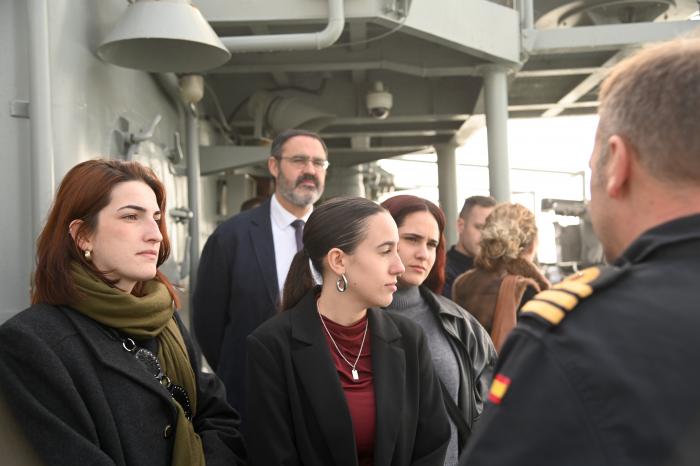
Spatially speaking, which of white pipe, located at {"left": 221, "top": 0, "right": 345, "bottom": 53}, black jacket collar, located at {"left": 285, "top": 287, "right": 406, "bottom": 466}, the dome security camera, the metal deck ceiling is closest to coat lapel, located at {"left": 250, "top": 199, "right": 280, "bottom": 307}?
black jacket collar, located at {"left": 285, "top": 287, "right": 406, "bottom": 466}


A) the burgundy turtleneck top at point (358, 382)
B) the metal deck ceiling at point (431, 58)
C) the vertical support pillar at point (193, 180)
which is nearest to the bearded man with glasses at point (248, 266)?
the burgundy turtleneck top at point (358, 382)

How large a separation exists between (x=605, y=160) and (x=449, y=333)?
6.05 feet

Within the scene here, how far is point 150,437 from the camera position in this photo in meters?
2.31

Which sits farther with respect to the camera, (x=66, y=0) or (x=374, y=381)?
(x=66, y=0)

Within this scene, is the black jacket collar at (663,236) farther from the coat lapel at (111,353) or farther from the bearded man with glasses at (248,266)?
the bearded man with glasses at (248,266)

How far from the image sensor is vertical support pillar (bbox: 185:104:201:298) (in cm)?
671

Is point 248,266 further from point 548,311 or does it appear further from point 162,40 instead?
point 548,311

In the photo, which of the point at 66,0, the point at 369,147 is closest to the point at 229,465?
the point at 66,0

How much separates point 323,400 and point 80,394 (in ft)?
2.61

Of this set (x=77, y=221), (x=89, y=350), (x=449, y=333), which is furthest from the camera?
(x=449, y=333)

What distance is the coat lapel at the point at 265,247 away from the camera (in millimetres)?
3871

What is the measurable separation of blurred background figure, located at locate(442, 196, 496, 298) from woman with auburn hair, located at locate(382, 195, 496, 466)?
1.78 m

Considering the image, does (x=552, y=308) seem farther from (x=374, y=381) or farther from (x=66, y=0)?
(x=66, y=0)

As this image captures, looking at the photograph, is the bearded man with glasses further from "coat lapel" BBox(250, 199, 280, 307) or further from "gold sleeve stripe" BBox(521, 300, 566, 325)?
"gold sleeve stripe" BBox(521, 300, 566, 325)
